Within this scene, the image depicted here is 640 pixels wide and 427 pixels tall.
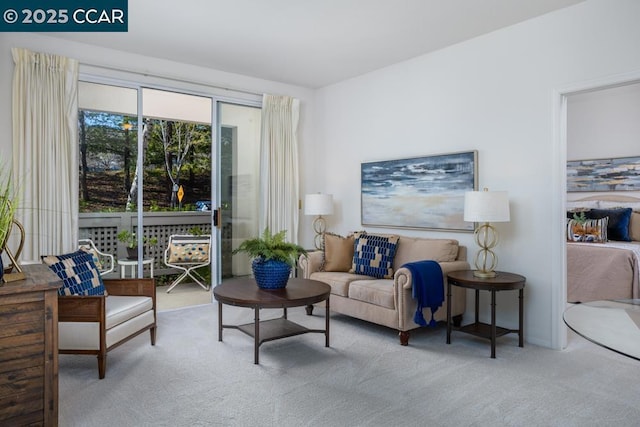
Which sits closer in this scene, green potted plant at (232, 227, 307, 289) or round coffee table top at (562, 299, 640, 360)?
round coffee table top at (562, 299, 640, 360)

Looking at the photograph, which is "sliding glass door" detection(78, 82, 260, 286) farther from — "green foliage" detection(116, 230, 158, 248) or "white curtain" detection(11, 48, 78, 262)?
"white curtain" detection(11, 48, 78, 262)

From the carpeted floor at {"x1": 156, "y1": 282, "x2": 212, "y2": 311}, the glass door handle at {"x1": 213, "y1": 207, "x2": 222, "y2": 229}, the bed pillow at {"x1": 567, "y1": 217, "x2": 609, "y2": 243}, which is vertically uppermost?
the glass door handle at {"x1": 213, "y1": 207, "x2": 222, "y2": 229}

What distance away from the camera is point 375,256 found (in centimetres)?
445

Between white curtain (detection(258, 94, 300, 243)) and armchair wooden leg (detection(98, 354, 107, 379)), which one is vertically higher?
white curtain (detection(258, 94, 300, 243))

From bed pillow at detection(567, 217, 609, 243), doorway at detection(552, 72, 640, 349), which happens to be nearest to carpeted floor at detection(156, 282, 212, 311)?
doorway at detection(552, 72, 640, 349)

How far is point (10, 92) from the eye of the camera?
394 cm

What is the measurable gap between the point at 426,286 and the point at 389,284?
0.45m

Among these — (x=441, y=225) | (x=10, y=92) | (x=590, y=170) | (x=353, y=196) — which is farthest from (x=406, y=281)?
(x=590, y=170)

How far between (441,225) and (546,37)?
1.90 m

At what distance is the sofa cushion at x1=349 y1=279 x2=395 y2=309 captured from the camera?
3.82 meters

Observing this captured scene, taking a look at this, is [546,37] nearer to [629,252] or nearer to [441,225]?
[441,225]

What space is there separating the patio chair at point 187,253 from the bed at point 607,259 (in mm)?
4670

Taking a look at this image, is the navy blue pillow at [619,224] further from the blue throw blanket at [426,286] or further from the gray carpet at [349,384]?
the blue throw blanket at [426,286]

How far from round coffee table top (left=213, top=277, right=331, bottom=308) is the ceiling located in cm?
227
